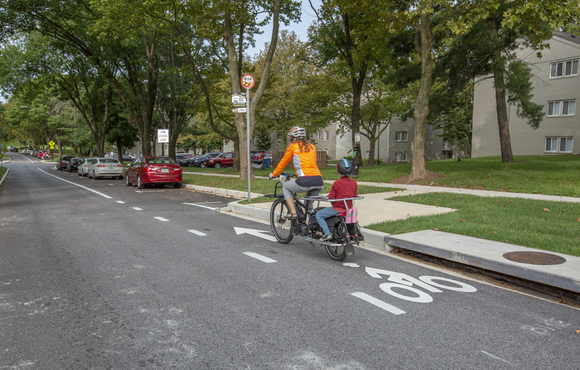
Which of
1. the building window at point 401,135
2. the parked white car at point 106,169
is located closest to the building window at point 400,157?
the building window at point 401,135

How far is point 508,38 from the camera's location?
2284cm

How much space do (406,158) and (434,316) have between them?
177 ft

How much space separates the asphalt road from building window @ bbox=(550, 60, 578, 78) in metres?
34.3

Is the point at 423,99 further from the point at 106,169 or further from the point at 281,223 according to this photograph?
the point at 106,169

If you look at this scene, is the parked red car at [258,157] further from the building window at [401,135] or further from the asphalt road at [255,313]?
the asphalt road at [255,313]

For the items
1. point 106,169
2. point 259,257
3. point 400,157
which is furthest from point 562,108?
point 259,257

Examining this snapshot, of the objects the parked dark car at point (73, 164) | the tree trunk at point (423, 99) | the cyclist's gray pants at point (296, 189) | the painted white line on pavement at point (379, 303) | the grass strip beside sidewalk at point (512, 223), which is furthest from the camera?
the parked dark car at point (73, 164)

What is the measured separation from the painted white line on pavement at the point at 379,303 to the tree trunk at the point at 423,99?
13.0 meters

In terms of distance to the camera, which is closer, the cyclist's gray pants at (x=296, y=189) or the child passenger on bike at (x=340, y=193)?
the child passenger on bike at (x=340, y=193)

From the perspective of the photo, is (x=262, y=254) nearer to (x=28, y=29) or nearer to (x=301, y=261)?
(x=301, y=261)

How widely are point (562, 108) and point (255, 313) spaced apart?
37010 mm

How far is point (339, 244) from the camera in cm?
614

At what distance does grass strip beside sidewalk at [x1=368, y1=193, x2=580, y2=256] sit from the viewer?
677 centimetres

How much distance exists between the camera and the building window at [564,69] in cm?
3297
